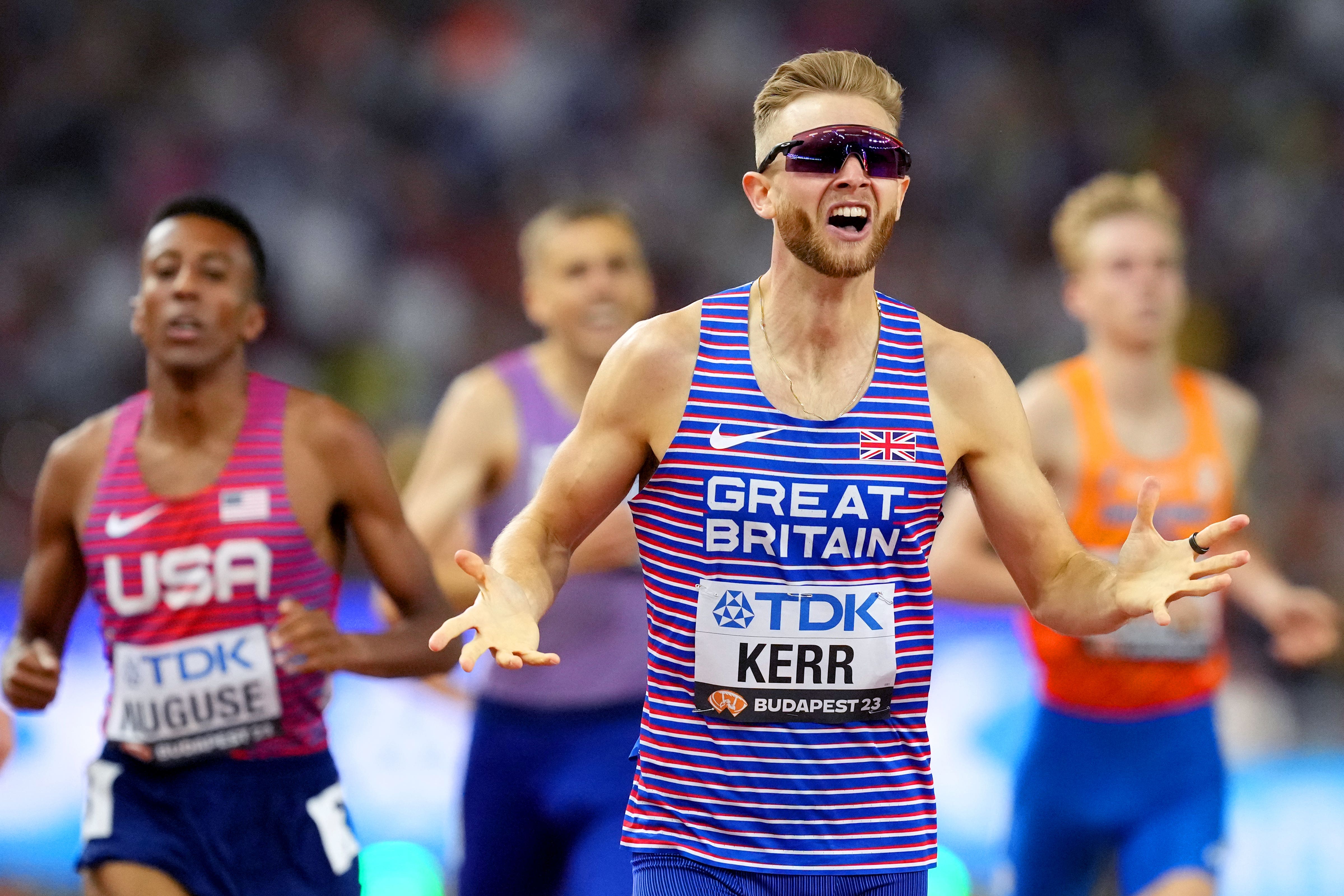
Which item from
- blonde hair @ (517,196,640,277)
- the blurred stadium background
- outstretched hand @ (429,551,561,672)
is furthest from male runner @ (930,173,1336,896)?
the blurred stadium background

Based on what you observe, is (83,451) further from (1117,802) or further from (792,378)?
(1117,802)

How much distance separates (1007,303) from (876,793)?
905 cm

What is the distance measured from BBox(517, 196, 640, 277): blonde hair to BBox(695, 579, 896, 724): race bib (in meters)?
2.58

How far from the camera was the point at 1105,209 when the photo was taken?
19.6 ft

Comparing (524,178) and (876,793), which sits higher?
(524,178)

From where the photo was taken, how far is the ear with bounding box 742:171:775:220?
3.55 meters

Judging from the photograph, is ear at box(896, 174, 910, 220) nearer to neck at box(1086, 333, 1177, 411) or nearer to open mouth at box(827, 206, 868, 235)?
open mouth at box(827, 206, 868, 235)

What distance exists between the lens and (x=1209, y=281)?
1209cm

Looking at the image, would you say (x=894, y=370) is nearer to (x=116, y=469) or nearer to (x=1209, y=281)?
(x=116, y=469)

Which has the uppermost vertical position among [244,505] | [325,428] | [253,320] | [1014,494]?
[253,320]

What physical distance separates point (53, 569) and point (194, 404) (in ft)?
1.92

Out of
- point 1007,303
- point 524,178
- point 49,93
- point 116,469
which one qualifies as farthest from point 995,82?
point 116,469

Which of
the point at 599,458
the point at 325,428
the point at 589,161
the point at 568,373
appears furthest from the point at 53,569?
the point at 589,161

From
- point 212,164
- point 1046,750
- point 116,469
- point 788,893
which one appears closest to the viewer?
point 788,893
